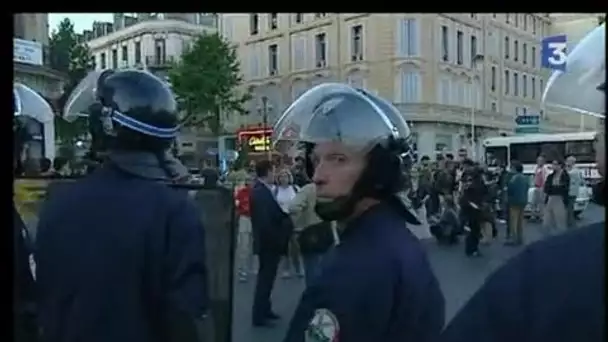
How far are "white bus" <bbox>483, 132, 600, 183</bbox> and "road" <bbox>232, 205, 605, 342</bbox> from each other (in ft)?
0.46

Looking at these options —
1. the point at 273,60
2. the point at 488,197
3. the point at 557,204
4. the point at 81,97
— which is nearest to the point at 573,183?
the point at 557,204

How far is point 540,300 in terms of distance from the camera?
5.22 feet

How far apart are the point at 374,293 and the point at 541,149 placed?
0.44 meters

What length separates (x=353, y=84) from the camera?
1599 mm

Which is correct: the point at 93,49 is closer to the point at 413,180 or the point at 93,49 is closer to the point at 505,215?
the point at 413,180

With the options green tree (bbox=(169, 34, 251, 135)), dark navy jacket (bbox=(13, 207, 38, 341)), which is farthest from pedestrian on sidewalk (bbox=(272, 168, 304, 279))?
dark navy jacket (bbox=(13, 207, 38, 341))

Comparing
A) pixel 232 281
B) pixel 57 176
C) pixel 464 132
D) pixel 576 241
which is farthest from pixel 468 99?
pixel 57 176

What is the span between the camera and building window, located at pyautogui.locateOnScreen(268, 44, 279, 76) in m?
1.57

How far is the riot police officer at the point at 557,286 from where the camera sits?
150cm

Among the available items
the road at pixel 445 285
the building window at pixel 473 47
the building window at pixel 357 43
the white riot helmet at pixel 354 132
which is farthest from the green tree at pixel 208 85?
the building window at pixel 473 47

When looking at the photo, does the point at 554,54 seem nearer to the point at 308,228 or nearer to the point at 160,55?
the point at 308,228

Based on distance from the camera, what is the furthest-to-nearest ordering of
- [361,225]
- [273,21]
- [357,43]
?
[361,225], [357,43], [273,21]

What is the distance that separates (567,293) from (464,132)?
1.23 feet
